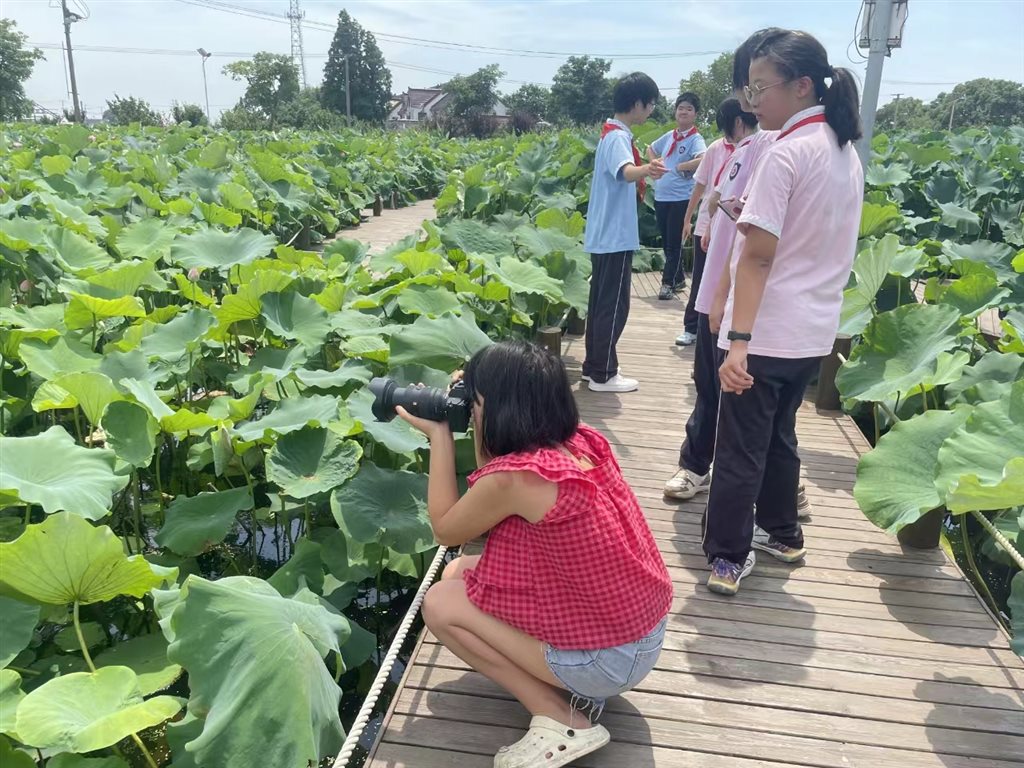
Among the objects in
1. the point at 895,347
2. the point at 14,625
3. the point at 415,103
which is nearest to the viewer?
the point at 14,625

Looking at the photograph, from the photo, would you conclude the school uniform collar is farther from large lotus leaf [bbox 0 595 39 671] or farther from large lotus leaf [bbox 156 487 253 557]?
large lotus leaf [bbox 0 595 39 671]

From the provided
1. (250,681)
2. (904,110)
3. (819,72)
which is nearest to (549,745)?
(250,681)

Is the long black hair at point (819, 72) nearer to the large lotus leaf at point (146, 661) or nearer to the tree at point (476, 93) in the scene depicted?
the large lotus leaf at point (146, 661)

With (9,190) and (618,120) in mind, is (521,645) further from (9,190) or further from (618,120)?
(9,190)

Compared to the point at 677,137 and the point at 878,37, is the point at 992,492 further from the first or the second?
the point at 878,37

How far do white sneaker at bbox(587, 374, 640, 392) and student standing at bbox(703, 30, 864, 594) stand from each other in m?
1.84

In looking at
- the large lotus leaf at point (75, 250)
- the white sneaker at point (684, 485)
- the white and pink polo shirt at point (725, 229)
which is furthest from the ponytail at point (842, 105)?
the large lotus leaf at point (75, 250)

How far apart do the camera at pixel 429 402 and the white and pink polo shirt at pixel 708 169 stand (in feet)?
8.41

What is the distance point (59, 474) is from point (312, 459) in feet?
2.25

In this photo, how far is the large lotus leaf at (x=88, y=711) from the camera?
154 cm

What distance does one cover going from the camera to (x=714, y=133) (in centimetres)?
1709

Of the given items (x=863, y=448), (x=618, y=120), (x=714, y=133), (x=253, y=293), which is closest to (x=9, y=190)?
(x=253, y=293)

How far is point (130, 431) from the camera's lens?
8.25ft

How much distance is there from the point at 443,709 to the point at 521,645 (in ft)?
1.17
